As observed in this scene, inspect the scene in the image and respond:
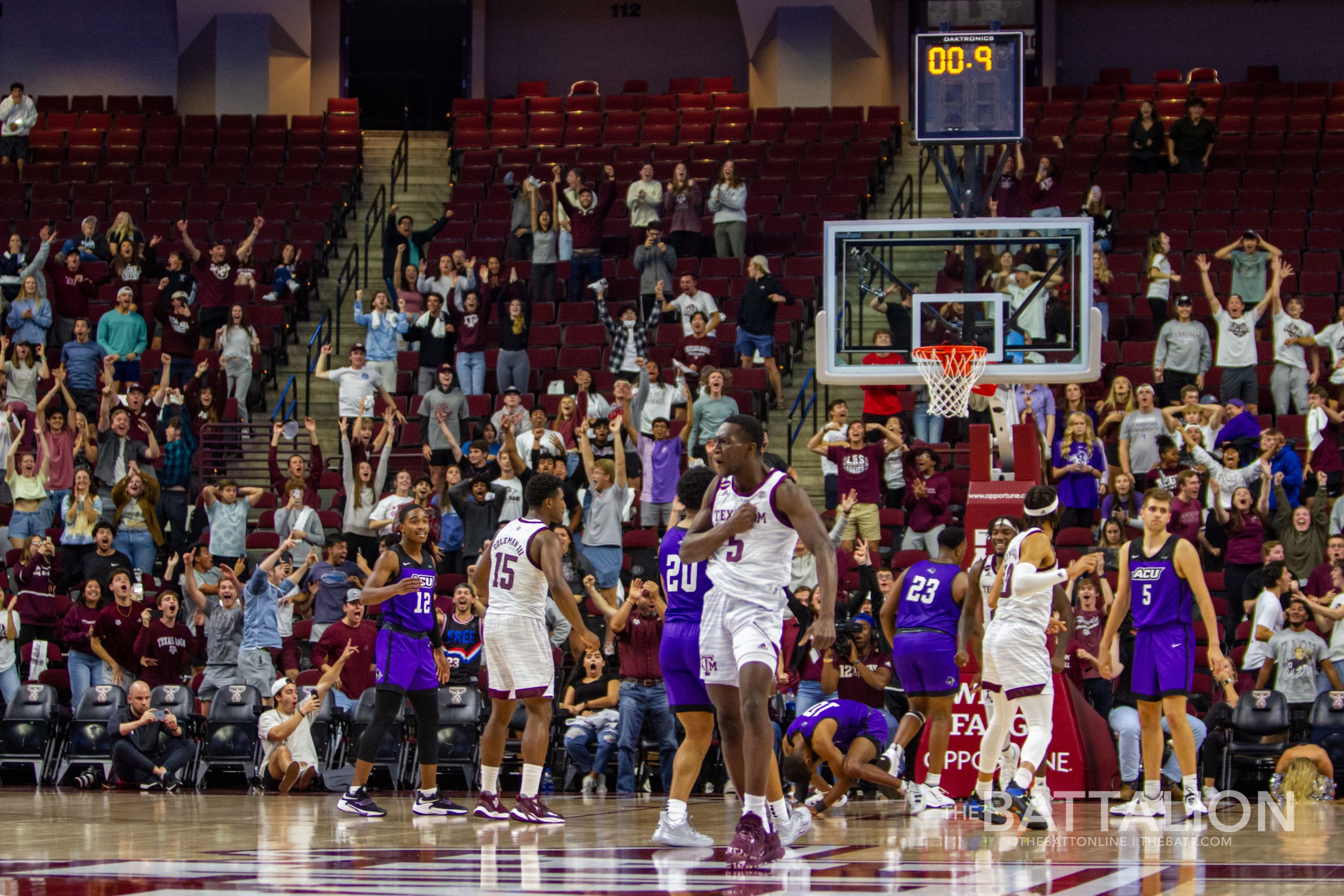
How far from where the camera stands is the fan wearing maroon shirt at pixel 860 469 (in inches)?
582

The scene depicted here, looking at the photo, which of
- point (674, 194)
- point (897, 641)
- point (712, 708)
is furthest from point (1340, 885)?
point (674, 194)

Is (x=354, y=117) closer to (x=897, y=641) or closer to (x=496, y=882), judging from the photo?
(x=897, y=641)

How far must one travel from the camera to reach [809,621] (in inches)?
473

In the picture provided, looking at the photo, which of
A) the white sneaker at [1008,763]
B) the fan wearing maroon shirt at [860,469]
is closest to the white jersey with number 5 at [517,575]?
the white sneaker at [1008,763]

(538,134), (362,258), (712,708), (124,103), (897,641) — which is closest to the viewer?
(712,708)

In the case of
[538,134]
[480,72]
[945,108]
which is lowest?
[945,108]

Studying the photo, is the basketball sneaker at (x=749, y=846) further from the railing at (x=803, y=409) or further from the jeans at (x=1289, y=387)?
the jeans at (x=1289, y=387)

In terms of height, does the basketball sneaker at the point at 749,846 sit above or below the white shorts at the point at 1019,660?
below

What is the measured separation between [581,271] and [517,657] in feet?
36.0

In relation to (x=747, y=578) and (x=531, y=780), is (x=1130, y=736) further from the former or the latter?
(x=747, y=578)

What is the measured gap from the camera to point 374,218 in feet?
76.6

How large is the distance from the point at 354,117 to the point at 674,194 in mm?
6855

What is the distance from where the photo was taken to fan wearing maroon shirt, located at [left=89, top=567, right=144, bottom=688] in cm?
1410

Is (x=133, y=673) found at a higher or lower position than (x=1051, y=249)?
lower
